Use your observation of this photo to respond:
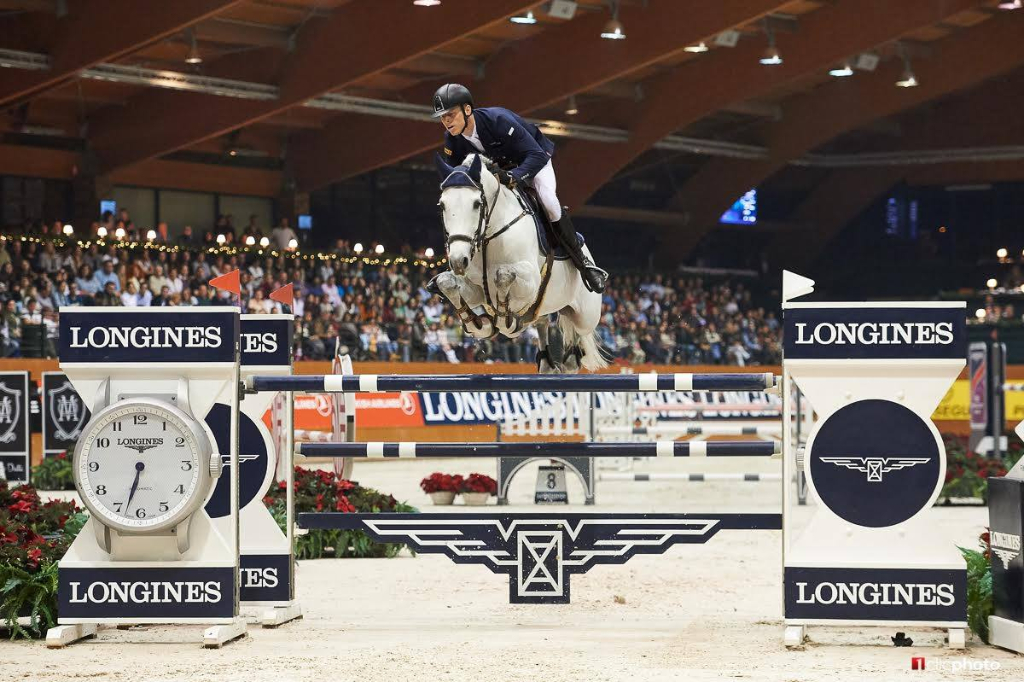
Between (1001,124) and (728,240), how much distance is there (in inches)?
290

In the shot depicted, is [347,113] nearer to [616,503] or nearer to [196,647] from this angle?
[616,503]

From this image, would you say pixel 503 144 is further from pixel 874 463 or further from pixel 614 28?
pixel 614 28

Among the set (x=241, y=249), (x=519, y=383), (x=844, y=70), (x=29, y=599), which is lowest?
(x=29, y=599)

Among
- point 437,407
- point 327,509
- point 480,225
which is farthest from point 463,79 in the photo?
point 480,225

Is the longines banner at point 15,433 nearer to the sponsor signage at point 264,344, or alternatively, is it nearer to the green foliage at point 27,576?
the green foliage at point 27,576

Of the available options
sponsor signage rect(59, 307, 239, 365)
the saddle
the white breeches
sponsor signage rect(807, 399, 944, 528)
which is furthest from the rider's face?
sponsor signage rect(807, 399, 944, 528)

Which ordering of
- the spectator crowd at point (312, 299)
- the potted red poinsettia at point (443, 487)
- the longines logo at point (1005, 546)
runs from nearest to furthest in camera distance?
the longines logo at point (1005, 546)
the potted red poinsettia at point (443, 487)
the spectator crowd at point (312, 299)

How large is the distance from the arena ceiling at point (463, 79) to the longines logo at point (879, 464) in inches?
538

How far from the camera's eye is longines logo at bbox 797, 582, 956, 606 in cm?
534

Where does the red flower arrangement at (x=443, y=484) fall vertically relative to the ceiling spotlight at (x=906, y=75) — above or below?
below

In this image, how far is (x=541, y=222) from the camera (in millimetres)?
6918

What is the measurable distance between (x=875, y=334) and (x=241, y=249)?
18.1 meters

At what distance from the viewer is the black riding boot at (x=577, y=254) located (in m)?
7.00

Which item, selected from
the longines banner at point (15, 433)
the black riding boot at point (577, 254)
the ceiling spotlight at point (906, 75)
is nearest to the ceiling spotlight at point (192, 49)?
the longines banner at point (15, 433)
